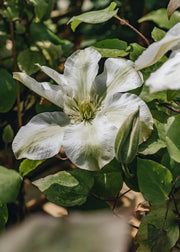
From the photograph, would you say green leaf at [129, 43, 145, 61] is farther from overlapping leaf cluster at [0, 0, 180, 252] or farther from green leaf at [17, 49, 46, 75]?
green leaf at [17, 49, 46, 75]

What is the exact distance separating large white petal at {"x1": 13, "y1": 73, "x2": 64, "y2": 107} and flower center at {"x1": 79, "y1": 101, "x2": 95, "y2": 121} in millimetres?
31

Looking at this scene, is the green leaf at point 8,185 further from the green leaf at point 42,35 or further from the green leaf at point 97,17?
the green leaf at point 42,35

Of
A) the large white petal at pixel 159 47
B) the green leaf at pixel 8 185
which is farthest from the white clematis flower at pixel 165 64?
the green leaf at pixel 8 185

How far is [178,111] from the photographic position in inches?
18.4

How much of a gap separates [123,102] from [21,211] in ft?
1.25

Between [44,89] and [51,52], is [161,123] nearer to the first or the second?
[44,89]

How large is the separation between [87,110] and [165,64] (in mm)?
144

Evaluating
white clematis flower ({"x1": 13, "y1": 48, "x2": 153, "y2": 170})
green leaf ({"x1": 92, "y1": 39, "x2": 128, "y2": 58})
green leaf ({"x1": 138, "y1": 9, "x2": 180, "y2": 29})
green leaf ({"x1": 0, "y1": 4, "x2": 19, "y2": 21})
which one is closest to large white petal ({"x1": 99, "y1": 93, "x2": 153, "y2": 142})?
white clematis flower ({"x1": 13, "y1": 48, "x2": 153, "y2": 170})

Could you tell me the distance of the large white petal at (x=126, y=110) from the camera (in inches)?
16.2

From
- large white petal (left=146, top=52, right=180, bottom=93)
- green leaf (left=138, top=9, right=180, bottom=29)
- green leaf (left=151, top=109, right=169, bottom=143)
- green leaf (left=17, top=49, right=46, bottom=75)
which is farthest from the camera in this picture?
green leaf (left=17, top=49, right=46, bottom=75)

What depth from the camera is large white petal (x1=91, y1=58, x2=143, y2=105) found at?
17.4 inches

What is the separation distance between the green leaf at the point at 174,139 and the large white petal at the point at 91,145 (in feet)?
0.21

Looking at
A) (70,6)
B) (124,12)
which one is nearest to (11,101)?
(124,12)

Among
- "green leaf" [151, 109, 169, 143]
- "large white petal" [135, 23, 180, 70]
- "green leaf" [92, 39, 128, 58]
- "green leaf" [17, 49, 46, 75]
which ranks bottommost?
"green leaf" [17, 49, 46, 75]
